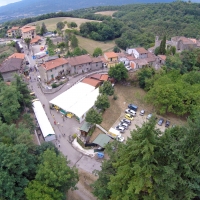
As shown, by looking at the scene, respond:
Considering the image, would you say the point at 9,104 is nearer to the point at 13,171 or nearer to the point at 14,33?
the point at 13,171

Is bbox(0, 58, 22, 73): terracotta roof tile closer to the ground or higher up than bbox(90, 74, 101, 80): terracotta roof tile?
higher up

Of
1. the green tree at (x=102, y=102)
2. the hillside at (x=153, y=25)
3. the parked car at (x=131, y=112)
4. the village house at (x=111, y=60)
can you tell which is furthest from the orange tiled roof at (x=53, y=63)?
the hillside at (x=153, y=25)

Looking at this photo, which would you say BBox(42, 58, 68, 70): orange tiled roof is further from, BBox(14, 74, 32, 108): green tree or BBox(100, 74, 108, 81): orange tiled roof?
BBox(14, 74, 32, 108): green tree

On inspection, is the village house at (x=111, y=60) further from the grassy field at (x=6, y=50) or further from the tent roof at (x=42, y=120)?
the grassy field at (x=6, y=50)

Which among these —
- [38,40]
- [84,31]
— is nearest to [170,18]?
[84,31]

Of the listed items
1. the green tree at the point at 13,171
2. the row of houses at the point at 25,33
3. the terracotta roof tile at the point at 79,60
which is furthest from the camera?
the row of houses at the point at 25,33

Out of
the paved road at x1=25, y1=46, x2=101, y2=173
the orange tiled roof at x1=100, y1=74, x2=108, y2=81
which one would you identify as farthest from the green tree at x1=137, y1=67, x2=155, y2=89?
the paved road at x1=25, y1=46, x2=101, y2=173

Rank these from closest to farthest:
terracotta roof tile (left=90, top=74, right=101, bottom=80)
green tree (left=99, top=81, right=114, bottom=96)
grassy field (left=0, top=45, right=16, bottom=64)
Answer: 1. green tree (left=99, top=81, right=114, bottom=96)
2. terracotta roof tile (left=90, top=74, right=101, bottom=80)
3. grassy field (left=0, top=45, right=16, bottom=64)
